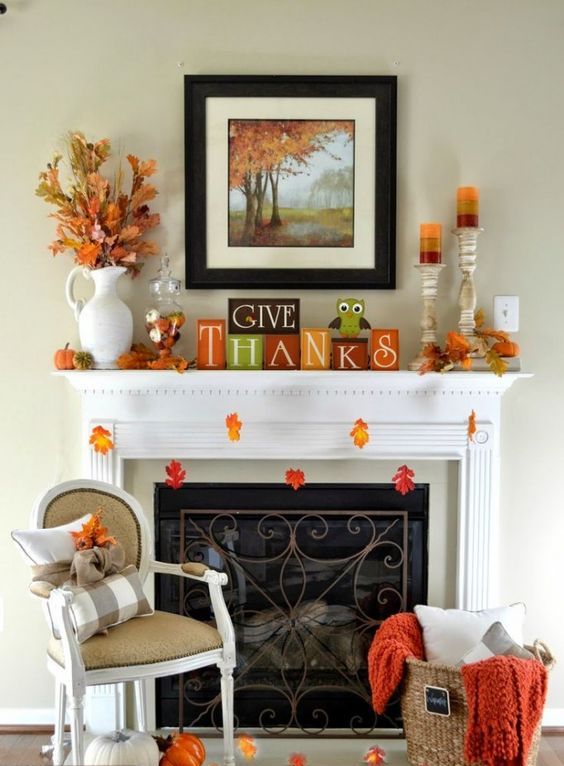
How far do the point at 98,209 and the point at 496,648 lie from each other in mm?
1880

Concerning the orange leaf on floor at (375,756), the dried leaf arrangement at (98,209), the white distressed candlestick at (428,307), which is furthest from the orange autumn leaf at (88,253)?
the orange leaf on floor at (375,756)

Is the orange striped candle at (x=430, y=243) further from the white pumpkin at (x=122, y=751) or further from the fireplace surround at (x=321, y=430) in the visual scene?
the white pumpkin at (x=122, y=751)

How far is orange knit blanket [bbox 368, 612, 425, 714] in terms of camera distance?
278 centimetres

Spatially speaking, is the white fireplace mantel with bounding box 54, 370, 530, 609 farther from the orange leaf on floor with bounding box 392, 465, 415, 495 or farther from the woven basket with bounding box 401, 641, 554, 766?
the woven basket with bounding box 401, 641, 554, 766

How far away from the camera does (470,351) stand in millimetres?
2961

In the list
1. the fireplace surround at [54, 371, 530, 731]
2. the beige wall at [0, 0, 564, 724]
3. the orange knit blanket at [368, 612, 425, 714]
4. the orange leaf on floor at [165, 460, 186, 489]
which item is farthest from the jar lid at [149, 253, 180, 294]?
the orange knit blanket at [368, 612, 425, 714]

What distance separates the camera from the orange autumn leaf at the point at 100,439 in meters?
2.99

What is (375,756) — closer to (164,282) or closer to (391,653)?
(391,653)

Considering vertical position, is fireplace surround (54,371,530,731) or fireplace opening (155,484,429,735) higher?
fireplace surround (54,371,530,731)

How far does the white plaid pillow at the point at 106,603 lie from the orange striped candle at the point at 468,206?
157cm

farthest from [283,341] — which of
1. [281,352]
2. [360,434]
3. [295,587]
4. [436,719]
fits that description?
[436,719]

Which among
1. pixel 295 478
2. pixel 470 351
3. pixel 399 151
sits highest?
pixel 399 151

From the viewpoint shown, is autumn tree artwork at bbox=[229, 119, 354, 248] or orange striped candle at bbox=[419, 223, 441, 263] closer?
orange striped candle at bbox=[419, 223, 441, 263]

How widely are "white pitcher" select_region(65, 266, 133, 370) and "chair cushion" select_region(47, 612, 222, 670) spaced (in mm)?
858
